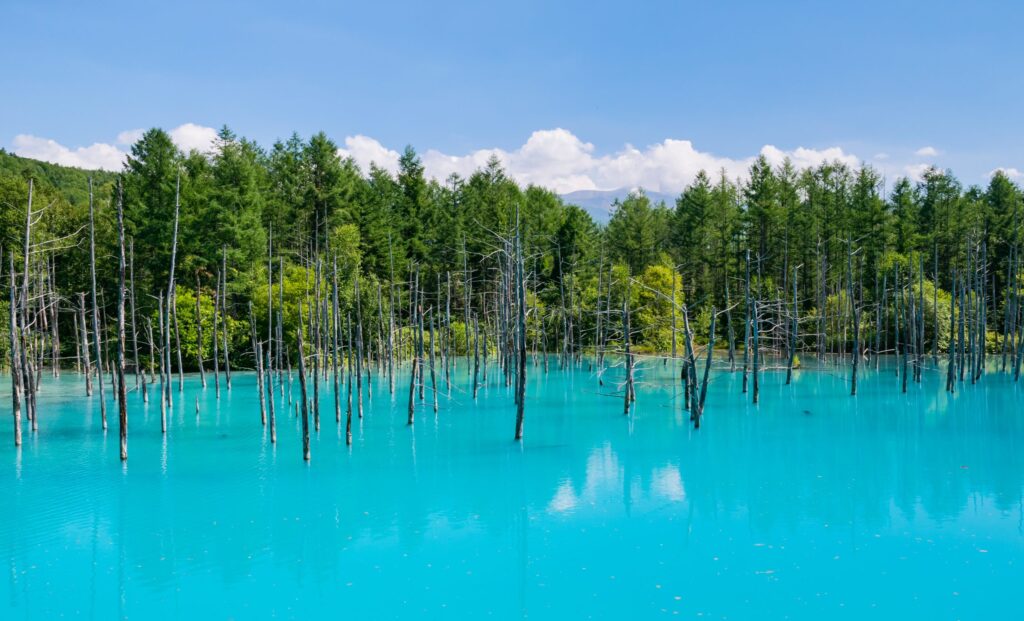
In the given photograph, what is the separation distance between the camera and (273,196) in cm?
4928

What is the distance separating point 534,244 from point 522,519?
40177 mm

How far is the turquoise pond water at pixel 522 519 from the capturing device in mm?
11016

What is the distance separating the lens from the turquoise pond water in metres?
11.0

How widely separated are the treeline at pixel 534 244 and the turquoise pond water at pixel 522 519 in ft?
47.3

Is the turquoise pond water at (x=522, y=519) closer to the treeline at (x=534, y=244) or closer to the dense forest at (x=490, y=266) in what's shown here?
the dense forest at (x=490, y=266)

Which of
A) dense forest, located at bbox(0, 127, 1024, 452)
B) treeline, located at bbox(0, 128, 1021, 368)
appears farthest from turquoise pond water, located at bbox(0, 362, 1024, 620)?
treeline, located at bbox(0, 128, 1021, 368)

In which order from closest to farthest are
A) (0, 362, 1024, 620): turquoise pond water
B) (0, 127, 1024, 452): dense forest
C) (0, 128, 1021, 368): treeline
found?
1. (0, 362, 1024, 620): turquoise pond water
2. (0, 127, 1024, 452): dense forest
3. (0, 128, 1021, 368): treeline

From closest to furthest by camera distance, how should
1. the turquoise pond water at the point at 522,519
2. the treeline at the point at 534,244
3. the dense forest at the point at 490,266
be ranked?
the turquoise pond water at the point at 522,519, the dense forest at the point at 490,266, the treeline at the point at 534,244

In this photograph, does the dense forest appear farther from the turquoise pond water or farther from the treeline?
the turquoise pond water

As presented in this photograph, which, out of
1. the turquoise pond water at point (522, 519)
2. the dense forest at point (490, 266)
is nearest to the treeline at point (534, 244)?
the dense forest at point (490, 266)

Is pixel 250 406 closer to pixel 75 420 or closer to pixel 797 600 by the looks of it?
pixel 75 420

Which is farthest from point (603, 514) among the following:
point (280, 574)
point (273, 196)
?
point (273, 196)

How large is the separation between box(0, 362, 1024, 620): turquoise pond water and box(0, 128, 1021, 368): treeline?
47.3 ft

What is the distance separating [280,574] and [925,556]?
10751mm
